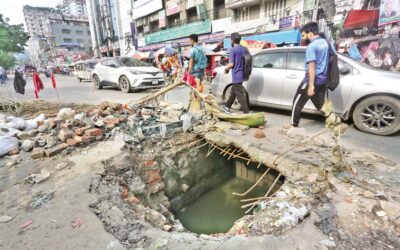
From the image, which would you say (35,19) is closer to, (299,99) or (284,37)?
(284,37)

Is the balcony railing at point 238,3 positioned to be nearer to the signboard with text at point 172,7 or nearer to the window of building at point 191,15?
the window of building at point 191,15

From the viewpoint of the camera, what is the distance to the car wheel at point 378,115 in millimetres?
3568

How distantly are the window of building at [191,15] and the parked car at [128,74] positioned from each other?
45.9ft

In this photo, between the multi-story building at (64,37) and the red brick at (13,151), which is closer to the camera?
the red brick at (13,151)

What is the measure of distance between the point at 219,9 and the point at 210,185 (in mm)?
17966

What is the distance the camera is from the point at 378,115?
3.71 meters

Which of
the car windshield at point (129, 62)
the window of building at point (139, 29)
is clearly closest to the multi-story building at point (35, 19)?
the window of building at point (139, 29)

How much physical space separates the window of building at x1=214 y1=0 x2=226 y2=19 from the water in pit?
1744cm

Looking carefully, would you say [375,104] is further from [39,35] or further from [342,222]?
[39,35]

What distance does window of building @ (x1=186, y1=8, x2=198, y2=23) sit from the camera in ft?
69.9

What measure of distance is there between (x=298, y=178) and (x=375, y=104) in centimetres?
220

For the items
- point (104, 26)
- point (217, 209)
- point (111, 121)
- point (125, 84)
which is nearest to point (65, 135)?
point (111, 121)

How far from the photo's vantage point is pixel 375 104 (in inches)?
146

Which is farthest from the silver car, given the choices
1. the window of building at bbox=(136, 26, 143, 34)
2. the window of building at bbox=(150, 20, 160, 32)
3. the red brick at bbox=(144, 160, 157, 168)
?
the window of building at bbox=(136, 26, 143, 34)
